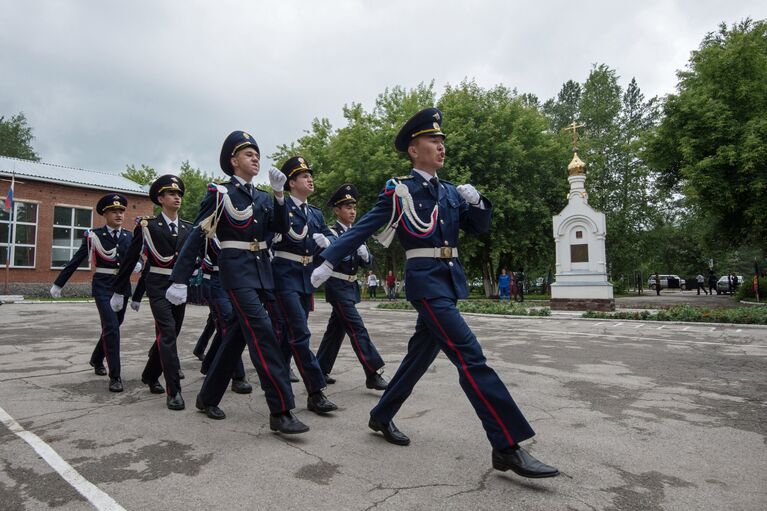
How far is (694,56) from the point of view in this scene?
74.0 ft

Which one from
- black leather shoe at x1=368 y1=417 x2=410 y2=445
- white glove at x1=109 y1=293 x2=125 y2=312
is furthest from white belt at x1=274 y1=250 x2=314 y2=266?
white glove at x1=109 y1=293 x2=125 y2=312

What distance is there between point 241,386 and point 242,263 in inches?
69.6

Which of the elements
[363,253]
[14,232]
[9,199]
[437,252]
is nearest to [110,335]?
[363,253]

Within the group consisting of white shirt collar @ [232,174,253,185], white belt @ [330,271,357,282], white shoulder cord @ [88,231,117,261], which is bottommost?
white belt @ [330,271,357,282]

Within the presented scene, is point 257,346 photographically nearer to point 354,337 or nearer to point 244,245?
point 244,245

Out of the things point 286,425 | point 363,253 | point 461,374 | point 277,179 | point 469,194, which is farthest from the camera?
point 363,253

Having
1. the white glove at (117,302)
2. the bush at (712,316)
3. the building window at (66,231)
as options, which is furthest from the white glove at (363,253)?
the building window at (66,231)

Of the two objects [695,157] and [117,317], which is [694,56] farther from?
[117,317]

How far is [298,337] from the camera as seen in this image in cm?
428

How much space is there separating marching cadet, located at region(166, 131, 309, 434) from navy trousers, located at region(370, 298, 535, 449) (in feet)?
2.83

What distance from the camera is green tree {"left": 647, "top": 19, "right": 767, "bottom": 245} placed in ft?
62.8

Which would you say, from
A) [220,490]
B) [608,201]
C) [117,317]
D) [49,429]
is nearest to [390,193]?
[220,490]

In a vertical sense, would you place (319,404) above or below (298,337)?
below

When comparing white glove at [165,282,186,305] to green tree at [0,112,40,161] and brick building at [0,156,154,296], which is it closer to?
brick building at [0,156,154,296]
